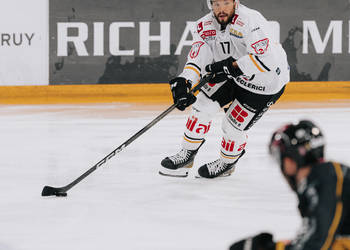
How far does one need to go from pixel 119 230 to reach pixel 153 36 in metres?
4.17

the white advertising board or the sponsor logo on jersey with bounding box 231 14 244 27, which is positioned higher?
the sponsor logo on jersey with bounding box 231 14 244 27

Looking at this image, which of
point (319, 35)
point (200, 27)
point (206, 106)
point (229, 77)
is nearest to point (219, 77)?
point (229, 77)

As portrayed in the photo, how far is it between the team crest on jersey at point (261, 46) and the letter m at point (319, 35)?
3.49 metres

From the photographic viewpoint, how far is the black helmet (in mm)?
1345

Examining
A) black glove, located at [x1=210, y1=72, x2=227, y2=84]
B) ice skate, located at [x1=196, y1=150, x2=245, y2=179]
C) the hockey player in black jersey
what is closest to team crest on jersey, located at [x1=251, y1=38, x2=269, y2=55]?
black glove, located at [x1=210, y1=72, x2=227, y2=84]

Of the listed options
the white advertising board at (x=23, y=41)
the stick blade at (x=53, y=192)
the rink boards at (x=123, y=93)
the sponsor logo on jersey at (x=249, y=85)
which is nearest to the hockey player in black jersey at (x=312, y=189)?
the stick blade at (x=53, y=192)

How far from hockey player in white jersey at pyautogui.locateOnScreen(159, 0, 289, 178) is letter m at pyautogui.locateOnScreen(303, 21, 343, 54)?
129 inches

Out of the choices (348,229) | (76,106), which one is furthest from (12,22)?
(348,229)

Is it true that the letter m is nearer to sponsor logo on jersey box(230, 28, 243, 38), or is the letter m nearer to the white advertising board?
the white advertising board

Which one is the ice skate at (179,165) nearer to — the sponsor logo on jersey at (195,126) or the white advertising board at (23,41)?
the sponsor logo on jersey at (195,126)

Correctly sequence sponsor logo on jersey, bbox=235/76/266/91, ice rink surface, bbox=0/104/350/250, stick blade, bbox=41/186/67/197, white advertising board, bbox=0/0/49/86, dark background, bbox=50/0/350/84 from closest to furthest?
ice rink surface, bbox=0/104/350/250, stick blade, bbox=41/186/67/197, sponsor logo on jersey, bbox=235/76/266/91, white advertising board, bbox=0/0/49/86, dark background, bbox=50/0/350/84

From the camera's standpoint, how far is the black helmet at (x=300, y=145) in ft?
4.41

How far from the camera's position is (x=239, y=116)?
11.0ft

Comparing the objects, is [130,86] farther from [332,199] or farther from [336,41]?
[332,199]
